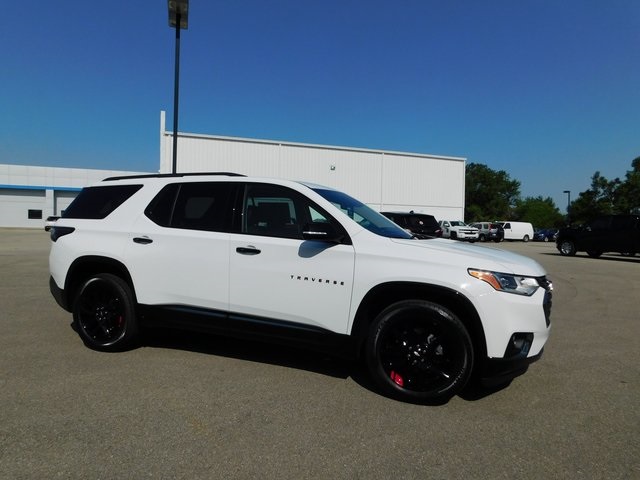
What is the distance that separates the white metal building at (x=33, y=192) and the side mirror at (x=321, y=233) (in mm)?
46827

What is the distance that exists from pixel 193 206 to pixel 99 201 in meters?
1.27

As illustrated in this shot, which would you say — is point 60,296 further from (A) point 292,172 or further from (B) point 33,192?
(B) point 33,192

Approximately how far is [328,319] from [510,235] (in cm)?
4332

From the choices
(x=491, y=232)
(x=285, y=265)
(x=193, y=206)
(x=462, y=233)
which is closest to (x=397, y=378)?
(x=285, y=265)

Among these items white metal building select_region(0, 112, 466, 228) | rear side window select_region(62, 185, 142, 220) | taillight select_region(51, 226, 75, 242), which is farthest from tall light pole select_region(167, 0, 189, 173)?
white metal building select_region(0, 112, 466, 228)

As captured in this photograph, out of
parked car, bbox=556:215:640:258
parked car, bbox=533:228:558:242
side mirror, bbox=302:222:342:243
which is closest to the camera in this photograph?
side mirror, bbox=302:222:342:243

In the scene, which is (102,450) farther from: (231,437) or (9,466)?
(231,437)

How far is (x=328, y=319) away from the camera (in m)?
3.75

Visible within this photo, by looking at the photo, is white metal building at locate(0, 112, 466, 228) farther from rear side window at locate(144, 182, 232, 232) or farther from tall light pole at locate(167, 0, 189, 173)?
rear side window at locate(144, 182, 232, 232)

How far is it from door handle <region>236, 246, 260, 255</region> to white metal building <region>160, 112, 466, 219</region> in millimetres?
30559

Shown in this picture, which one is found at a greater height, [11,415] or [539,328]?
[539,328]

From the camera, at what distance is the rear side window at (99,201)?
481 centimetres

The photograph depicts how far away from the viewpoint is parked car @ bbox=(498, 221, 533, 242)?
42812 millimetres

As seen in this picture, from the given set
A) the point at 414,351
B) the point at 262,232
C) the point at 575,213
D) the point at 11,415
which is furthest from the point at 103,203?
the point at 575,213
